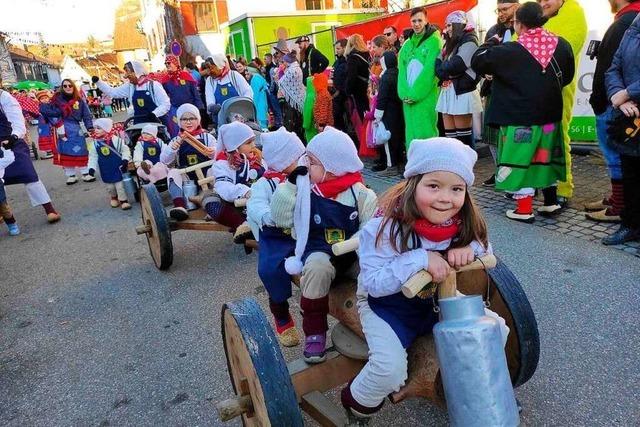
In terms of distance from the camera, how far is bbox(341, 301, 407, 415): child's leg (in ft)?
5.35

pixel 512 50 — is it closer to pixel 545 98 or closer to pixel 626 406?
pixel 545 98

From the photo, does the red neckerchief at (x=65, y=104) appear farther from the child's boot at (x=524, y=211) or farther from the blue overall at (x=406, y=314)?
the blue overall at (x=406, y=314)

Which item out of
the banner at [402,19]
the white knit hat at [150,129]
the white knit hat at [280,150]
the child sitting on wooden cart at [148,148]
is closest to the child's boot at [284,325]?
the white knit hat at [280,150]

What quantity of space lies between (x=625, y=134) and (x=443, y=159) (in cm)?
258

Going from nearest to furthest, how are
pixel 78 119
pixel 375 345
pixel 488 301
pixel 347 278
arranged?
1. pixel 375 345
2. pixel 488 301
3. pixel 347 278
4. pixel 78 119

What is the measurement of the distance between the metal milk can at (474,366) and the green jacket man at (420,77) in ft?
15.5

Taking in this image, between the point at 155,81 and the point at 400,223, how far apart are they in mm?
6351

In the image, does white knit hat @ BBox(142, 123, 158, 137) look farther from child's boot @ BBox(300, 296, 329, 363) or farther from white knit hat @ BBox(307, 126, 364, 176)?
child's boot @ BBox(300, 296, 329, 363)

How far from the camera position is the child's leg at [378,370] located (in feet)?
5.35

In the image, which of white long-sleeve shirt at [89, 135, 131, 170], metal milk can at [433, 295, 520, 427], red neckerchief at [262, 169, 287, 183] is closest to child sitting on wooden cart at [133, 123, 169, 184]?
white long-sleeve shirt at [89, 135, 131, 170]

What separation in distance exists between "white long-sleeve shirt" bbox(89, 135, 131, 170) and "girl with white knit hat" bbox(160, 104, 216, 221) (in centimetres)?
178

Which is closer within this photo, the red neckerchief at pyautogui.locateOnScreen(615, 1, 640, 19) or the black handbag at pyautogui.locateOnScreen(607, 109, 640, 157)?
the black handbag at pyautogui.locateOnScreen(607, 109, 640, 157)

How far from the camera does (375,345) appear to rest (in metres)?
1.68

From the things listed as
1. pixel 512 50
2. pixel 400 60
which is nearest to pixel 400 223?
pixel 512 50
